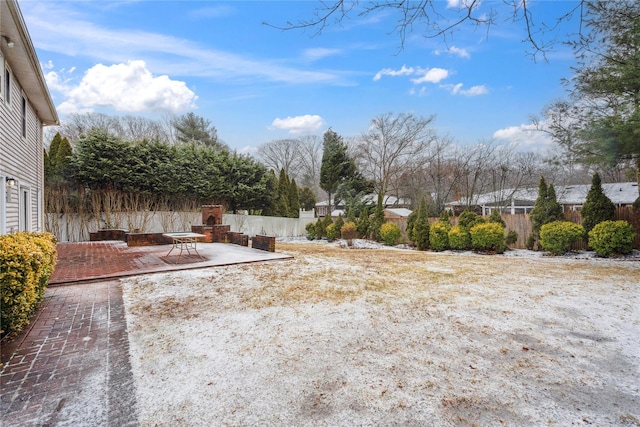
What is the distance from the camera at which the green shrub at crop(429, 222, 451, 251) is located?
12.1 m

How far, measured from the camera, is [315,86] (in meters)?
9.31

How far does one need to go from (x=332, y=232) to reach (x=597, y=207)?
10179 mm

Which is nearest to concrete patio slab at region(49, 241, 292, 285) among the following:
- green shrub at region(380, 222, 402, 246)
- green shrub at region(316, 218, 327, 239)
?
green shrub at region(380, 222, 402, 246)

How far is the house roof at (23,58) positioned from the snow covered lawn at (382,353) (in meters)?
4.26

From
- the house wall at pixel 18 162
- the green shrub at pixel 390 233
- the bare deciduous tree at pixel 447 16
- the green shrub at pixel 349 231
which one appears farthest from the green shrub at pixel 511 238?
the house wall at pixel 18 162

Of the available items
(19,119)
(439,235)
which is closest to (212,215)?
(19,119)

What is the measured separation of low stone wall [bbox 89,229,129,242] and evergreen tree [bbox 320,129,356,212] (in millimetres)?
12574

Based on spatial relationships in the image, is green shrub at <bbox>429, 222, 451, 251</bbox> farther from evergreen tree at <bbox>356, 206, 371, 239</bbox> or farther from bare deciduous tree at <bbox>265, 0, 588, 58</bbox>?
bare deciduous tree at <bbox>265, 0, 588, 58</bbox>

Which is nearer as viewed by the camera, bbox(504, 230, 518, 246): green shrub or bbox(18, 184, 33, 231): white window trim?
bbox(18, 184, 33, 231): white window trim

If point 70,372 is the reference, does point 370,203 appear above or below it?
above

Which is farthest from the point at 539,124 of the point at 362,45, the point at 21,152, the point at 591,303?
the point at 21,152

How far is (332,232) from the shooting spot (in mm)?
16016

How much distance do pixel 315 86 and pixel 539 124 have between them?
9413 mm

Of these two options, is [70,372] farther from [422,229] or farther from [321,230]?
[321,230]
